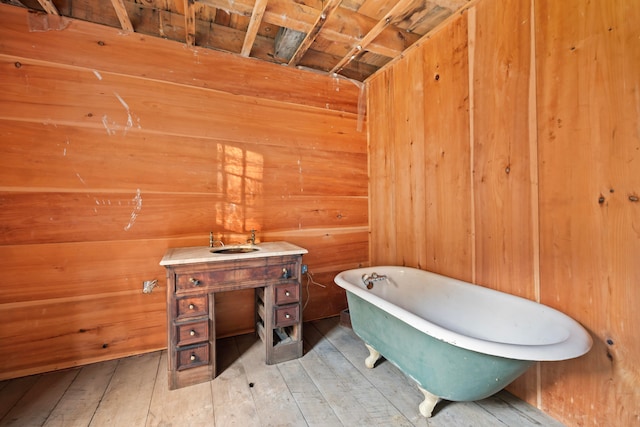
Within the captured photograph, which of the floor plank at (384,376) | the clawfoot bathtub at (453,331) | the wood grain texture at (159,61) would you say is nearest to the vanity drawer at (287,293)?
the clawfoot bathtub at (453,331)

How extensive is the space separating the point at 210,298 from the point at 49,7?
1.97 m

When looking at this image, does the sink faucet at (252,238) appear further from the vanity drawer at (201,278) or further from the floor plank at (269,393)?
the floor plank at (269,393)

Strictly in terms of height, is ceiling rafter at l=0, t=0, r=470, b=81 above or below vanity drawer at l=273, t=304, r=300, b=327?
above

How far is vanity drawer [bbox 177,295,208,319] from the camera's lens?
Answer: 1529 mm

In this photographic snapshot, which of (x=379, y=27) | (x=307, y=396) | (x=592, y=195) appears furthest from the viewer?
(x=379, y=27)

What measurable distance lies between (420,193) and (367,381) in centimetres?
136

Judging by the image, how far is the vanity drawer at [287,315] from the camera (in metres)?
1.78

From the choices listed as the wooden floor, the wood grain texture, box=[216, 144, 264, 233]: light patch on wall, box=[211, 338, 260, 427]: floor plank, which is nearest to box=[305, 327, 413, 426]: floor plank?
the wooden floor

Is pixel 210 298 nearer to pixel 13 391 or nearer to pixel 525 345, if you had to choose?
pixel 13 391

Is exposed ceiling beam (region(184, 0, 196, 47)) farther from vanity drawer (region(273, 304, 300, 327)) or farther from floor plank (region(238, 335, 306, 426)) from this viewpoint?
floor plank (region(238, 335, 306, 426))

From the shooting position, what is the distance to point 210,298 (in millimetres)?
1602

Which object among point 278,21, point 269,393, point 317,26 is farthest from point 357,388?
point 278,21

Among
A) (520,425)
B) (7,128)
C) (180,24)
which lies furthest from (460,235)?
(7,128)

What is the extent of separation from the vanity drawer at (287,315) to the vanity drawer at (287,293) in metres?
0.04
